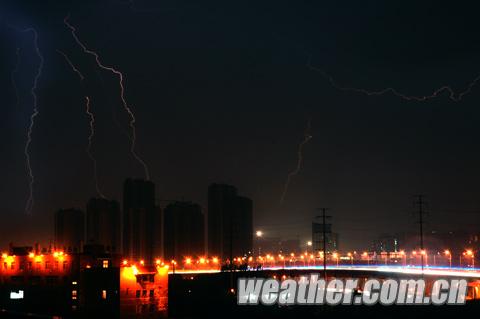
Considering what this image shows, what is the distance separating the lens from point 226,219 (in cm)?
11825

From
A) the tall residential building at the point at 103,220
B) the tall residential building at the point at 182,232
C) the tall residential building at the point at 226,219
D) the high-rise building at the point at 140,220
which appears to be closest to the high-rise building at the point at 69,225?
the tall residential building at the point at 103,220

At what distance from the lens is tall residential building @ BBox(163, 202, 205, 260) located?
108312mm

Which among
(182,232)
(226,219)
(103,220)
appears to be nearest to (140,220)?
(103,220)

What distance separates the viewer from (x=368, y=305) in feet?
96.4

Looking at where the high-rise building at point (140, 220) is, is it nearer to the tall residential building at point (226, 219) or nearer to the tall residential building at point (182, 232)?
the tall residential building at point (182, 232)

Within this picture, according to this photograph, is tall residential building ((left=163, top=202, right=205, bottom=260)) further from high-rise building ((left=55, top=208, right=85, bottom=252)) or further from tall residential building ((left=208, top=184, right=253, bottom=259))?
high-rise building ((left=55, top=208, right=85, bottom=252))

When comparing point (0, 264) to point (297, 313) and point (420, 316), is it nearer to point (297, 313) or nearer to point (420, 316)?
point (297, 313)

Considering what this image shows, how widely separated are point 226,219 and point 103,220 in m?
26.2

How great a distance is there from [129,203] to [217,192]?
21864 mm

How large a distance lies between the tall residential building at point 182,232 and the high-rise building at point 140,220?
13.5ft

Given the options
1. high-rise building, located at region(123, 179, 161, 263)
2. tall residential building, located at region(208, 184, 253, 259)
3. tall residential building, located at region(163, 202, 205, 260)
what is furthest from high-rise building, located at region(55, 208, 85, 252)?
tall residential building, located at region(208, 184, 253, 259)

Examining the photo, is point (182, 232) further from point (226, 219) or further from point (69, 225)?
point (69, 225)

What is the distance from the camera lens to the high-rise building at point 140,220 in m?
97.8

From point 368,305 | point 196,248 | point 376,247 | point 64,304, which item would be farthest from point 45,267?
point 376,247
